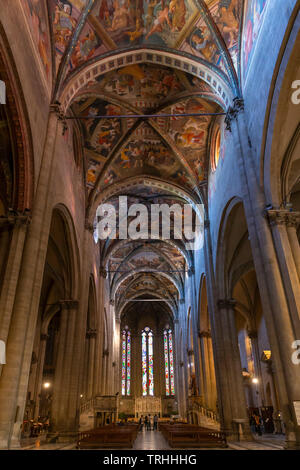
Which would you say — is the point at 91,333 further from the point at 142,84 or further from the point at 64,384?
the point at 142,84

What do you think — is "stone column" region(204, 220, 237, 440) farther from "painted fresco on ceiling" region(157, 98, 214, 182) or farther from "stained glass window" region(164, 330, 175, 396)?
"stained glass window" region(164, 330, 175, 396)

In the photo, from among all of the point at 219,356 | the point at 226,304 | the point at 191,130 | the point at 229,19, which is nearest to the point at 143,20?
the point at 229,19

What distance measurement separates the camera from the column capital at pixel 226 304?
46.1ft

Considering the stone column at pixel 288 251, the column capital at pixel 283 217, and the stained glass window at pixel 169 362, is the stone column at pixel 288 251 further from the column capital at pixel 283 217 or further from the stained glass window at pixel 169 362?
the stained glass window at pixel 169 362

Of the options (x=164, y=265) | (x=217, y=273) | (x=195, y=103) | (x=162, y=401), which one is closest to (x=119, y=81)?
(x=195, y=103)

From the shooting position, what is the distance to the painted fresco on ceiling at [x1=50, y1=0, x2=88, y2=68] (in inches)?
408

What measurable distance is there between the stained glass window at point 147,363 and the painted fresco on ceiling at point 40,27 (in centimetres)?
3416

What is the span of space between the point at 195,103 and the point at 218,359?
10.9 meters

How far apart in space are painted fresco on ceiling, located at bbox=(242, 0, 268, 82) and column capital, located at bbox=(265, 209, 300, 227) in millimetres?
4983

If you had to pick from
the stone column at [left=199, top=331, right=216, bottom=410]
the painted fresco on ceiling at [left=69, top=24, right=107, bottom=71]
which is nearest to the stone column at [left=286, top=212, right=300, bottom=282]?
the painted fresco on ceiling at [left=69, top=24, right=107, bottom=71]

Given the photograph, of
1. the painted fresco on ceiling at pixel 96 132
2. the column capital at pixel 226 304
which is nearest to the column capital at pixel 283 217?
the column capital at pixel 226 304

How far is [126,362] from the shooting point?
1494 inches
